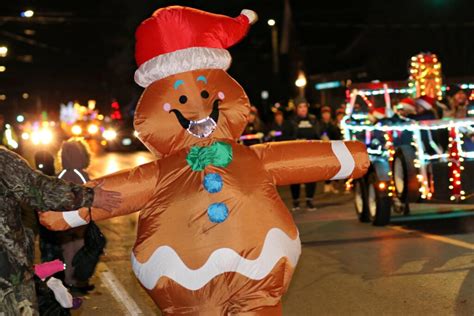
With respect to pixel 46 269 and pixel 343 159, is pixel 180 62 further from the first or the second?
pixel 46 269

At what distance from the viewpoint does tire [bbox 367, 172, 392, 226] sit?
37.9ft

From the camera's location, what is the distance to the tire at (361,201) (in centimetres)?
1223

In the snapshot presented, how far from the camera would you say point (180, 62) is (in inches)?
209

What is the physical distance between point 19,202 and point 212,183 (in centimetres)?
111

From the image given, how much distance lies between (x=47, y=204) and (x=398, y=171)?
7267 millimetres

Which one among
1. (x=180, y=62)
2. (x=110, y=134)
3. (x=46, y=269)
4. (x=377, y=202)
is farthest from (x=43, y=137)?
(x=46, y=269)

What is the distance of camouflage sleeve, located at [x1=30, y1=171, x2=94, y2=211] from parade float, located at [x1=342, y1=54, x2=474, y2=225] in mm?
6417

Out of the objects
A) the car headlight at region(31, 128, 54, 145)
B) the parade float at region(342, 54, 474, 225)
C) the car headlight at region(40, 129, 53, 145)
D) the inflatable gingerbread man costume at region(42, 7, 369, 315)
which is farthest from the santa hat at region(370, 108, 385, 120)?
the car headlight at region(31, 128, 54, 145)

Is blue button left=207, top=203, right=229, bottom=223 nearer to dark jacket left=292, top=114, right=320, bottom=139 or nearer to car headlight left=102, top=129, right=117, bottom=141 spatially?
dark jacket left=292, top=114, right=320, bottom=139

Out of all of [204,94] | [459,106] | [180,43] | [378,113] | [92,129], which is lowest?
[92,129]

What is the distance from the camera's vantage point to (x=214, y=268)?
16.1 feet

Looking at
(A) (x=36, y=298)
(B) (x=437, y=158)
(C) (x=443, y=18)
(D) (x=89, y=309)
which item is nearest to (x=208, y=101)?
(A) (x=36, y=298)

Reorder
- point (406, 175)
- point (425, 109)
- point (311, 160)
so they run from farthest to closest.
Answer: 1. point (425, 109)
2. point (406, 175)
3. point (311, 160)

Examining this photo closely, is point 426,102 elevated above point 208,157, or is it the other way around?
point 208,157
